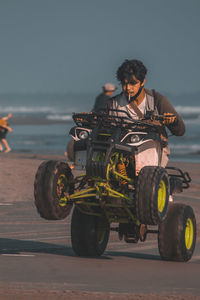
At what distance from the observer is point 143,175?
6.42 metres

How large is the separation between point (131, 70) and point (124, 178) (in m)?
1.19

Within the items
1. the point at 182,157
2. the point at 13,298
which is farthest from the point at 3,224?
the point at 182,157

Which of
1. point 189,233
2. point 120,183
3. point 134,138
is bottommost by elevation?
point 189,233

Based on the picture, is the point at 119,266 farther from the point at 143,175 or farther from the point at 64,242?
the point at 64,242

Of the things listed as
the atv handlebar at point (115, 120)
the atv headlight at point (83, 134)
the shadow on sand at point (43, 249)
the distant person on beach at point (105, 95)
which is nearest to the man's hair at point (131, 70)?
the atv handlebar at point (115, 120)

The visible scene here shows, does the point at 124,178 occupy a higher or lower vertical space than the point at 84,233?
higher

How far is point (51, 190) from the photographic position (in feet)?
21.8

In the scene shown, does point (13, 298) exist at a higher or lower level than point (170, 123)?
lower

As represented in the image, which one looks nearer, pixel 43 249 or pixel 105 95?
pixel 43 249

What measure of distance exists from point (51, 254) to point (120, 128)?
58.4 inches

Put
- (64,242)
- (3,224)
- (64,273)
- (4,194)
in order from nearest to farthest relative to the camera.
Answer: (64,273) → (64,242) → (3,224) → (4,194)

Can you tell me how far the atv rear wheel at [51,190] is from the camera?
21.8 ft

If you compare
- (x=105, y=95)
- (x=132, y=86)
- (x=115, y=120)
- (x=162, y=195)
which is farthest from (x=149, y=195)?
(x=105, y=95)

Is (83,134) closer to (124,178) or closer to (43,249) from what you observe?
(124,178)
